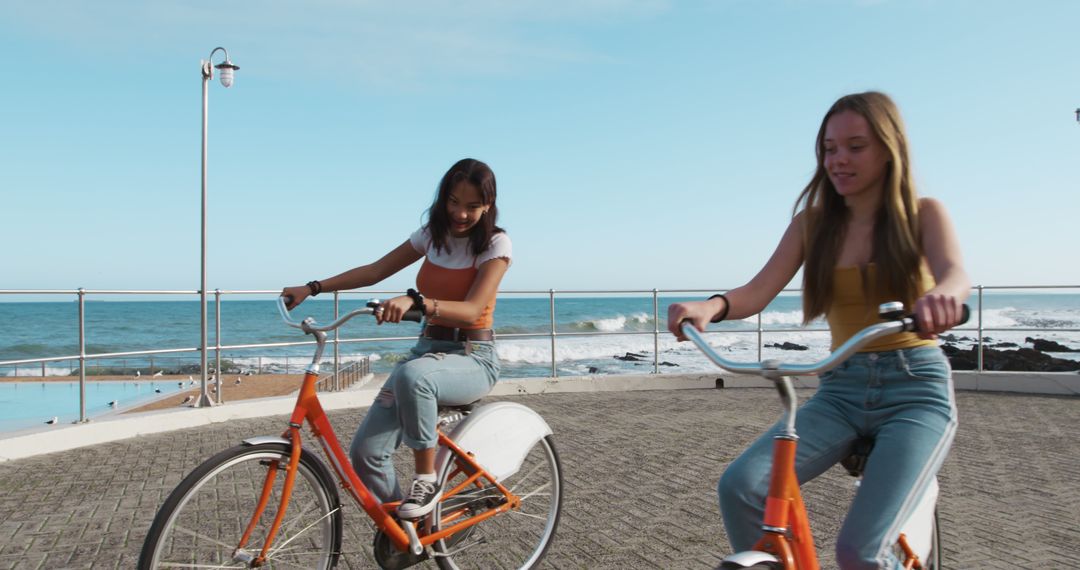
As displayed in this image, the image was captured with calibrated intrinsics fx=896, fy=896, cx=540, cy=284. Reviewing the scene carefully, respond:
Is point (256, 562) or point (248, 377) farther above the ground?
point (256, 562)

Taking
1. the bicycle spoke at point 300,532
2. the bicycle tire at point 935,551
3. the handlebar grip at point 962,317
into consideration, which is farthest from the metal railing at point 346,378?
the handlebar grip at point 962,317

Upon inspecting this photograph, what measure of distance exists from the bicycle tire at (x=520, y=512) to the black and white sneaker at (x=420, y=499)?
63 mm

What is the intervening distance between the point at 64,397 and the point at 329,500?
17.1 metres

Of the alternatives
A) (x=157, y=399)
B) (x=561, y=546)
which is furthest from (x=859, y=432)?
(x=157, y=399)

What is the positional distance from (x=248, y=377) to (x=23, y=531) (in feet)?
67.0

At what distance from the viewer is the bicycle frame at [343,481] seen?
2799mm

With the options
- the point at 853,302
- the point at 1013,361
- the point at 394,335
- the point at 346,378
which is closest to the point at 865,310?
the point at 853,302

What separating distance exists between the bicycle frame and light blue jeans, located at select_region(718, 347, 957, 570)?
1386 mm

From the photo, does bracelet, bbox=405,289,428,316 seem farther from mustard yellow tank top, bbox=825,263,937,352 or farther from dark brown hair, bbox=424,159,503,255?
mustard yellow tank top, bbox=825,263,937,352

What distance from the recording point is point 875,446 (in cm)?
213

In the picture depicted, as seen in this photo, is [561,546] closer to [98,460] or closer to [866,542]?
[866,542]

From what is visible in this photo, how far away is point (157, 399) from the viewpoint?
45.4 feet

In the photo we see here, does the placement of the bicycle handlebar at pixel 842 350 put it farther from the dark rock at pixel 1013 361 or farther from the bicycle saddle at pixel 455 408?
the dark rock at pixel 1013 361

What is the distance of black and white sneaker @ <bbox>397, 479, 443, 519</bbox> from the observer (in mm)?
3182
